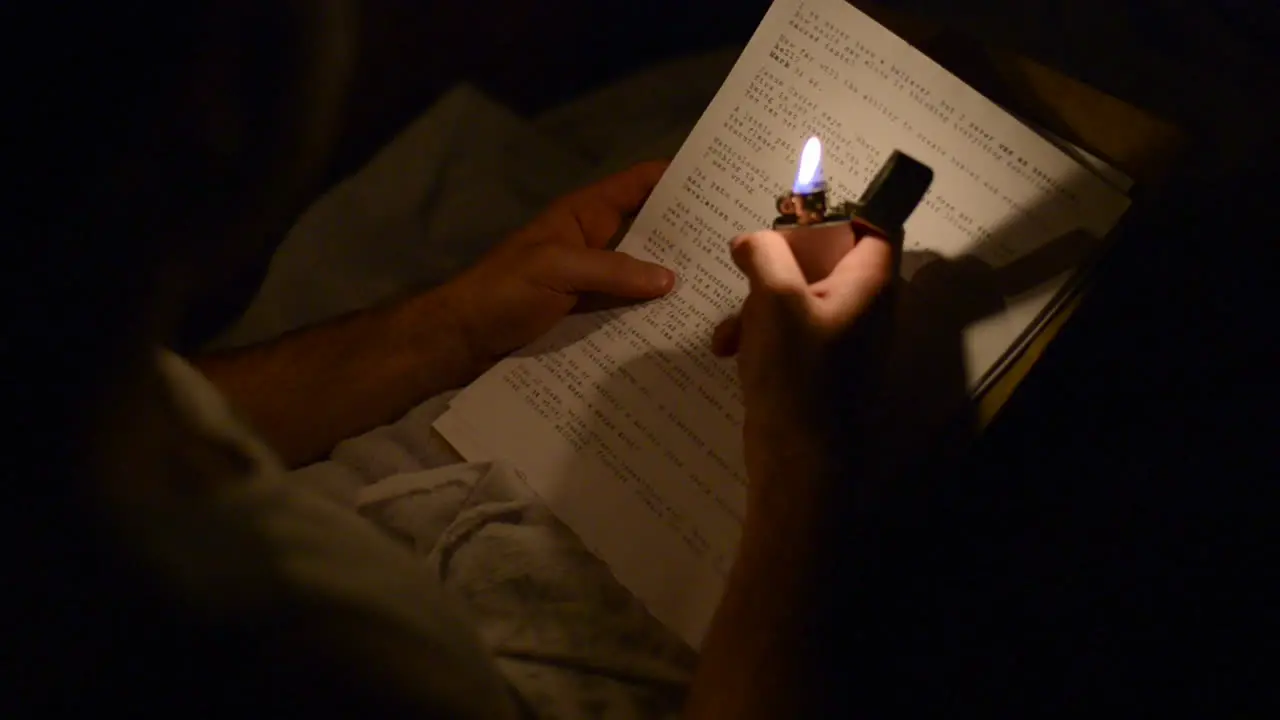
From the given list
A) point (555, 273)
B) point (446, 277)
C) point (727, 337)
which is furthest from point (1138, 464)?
point (446, 277)

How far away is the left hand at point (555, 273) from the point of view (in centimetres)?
71

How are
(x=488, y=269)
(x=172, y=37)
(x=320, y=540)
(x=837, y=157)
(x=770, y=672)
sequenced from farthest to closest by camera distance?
(x=488, y=269), (x=837, y=157), (x=770, y=672), (x=320, y=540), (x=172, y=37)

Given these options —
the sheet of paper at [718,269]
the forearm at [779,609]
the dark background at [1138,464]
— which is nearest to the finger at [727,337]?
the sheet of paper at [718,269]

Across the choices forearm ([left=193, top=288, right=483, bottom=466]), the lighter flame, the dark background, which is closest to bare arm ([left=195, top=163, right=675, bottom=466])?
forearm ([left=193, top=288, right=483, bottom=466])

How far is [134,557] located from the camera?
0.30 m

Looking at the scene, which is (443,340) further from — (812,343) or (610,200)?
(812,343)

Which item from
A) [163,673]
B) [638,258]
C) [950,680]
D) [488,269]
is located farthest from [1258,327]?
[163,673]

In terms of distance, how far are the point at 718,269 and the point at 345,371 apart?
0.31 metres

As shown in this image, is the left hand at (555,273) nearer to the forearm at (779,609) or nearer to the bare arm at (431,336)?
the bare arm at (431,336)

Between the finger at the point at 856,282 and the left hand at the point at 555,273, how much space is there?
181 mm

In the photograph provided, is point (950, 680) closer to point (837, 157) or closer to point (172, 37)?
point (837, 157)

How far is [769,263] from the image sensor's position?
556 millimetres

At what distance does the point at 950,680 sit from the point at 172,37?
81cm

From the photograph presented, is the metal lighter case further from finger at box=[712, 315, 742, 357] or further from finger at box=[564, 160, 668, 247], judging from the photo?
finger at box=[564, 160, 668, 247]
